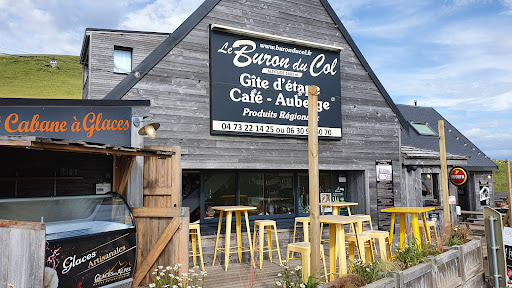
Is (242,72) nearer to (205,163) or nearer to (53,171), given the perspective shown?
(205,163)

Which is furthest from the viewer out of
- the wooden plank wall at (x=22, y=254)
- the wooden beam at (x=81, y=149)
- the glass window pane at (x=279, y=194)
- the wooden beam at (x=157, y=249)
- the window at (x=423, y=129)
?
the window at (x=423, y=129)

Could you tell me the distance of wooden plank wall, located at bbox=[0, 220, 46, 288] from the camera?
3.49 meters

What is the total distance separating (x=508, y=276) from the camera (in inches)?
310

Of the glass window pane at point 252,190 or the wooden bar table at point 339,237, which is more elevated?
the glass window pane at point 252,190

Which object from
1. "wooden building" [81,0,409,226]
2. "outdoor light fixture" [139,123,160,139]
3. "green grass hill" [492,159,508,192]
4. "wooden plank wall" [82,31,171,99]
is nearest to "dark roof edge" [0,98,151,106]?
"outdoor light fixture" [139,123,160,139]

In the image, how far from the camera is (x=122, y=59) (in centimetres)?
1433

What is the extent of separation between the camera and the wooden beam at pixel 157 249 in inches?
213

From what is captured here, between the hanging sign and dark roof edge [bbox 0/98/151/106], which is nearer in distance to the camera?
dark roof edge [bbox 0/98/151/106]

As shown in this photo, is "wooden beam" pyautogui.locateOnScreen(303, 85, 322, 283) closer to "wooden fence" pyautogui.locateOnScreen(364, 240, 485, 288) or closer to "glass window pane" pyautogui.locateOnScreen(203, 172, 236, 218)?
"wooden fence" pyautogui.locateOnScreen(364, 240, 485, 288)

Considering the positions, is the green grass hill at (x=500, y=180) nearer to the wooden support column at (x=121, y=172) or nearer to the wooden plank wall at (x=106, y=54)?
the wooden plank wall at (x=106, y=54)

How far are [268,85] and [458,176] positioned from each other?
711cm

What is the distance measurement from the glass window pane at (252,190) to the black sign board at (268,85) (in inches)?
41.3

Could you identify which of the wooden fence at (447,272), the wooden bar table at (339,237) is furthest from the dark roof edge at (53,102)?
the wooden fence at (447,272)

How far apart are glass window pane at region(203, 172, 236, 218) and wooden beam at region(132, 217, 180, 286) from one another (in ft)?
8.98
